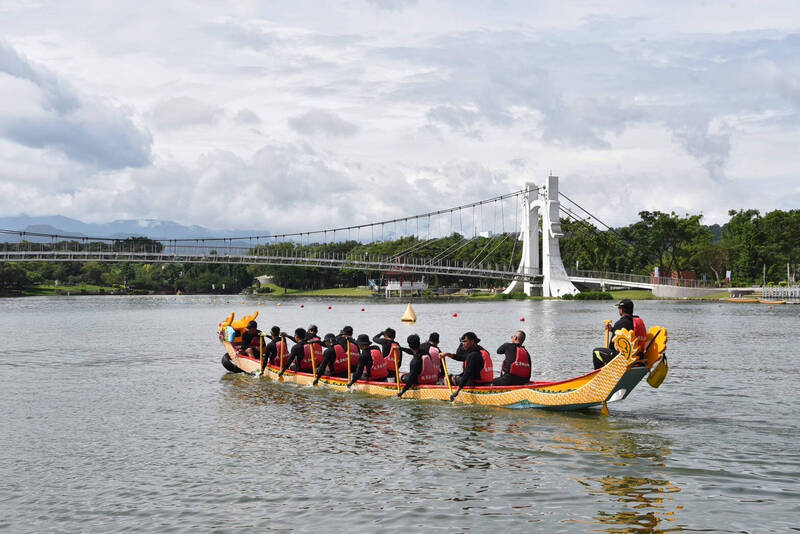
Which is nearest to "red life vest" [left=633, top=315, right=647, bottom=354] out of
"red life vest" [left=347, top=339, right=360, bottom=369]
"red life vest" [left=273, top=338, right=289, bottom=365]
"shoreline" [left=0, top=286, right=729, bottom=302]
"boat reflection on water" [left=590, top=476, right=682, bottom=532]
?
Answer: "boat reflection on water" [left=590, top=476, right=682, bottom=532]

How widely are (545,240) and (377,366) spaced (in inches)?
3689

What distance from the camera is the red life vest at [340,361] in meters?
23.1

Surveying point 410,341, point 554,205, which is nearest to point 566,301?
point 554,205

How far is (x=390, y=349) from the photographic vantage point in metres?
21.9

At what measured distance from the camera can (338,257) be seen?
170 metres

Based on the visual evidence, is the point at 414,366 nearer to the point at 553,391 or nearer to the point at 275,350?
the point at 553,391

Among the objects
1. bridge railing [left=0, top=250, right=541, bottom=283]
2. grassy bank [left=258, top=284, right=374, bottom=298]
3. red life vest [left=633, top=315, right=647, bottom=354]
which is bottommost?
red life vest [left=633, top=315, right=647, bottom=354]

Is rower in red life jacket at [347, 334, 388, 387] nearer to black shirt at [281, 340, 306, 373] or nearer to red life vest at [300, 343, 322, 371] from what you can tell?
red life vest at [300, 343, 322, 371]

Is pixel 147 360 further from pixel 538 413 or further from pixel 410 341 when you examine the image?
pixel 538 413

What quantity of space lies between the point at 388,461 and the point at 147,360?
22337 millimetres

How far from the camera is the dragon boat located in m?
16.5

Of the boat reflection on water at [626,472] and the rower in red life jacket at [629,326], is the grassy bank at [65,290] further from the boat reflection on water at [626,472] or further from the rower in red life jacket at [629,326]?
the boat reflection on water at [626,472]

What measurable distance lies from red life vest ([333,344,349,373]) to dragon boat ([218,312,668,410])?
938 mm

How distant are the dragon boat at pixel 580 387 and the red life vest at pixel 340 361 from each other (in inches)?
36.9
